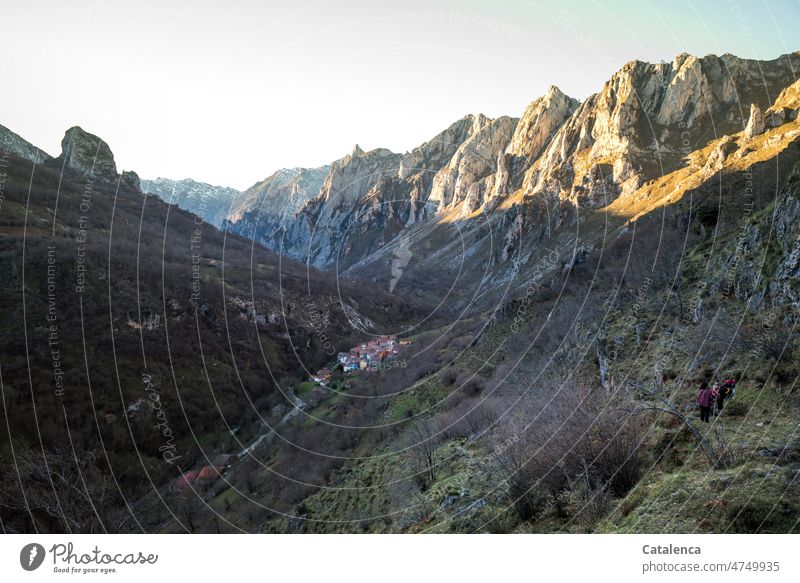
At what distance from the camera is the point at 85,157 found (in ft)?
570

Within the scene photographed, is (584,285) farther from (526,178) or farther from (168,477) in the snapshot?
(526,178)

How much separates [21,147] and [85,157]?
2757 centimetres

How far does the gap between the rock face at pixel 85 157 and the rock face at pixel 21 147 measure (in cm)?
944

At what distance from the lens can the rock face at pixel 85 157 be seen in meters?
167

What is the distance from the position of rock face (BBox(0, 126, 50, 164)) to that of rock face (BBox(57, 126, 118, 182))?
9441 mm

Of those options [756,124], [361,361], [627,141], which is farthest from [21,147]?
[756,124]

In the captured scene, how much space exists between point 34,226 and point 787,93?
7591 inches

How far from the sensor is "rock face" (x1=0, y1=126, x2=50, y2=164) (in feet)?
536

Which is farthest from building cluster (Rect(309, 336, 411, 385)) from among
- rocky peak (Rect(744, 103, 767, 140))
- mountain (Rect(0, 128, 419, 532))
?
rocky peak (Rect(744, 103, 767, 140))

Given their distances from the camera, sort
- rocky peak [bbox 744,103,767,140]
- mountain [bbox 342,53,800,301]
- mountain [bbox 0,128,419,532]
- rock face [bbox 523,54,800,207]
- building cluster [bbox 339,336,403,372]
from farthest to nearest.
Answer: rock face [bbox 523,54,800,207] → mountain [bbox 342,53,800,301] → rocky peak [bbox 744,103,767,140] → building cluster [bbox 339,336,403,372] → mountain [bbox 0,128,419,532]

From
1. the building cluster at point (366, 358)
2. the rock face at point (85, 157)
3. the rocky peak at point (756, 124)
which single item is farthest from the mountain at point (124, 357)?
the rocky peak at point (756, 124)

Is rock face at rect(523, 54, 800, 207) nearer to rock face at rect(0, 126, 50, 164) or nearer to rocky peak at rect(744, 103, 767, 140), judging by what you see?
rocky peak at rect(744, 103, 767, 140)

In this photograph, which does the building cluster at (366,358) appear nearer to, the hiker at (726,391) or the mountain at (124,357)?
the mountain at (124,357)

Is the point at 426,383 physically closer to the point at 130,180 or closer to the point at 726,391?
the point at 726,391
